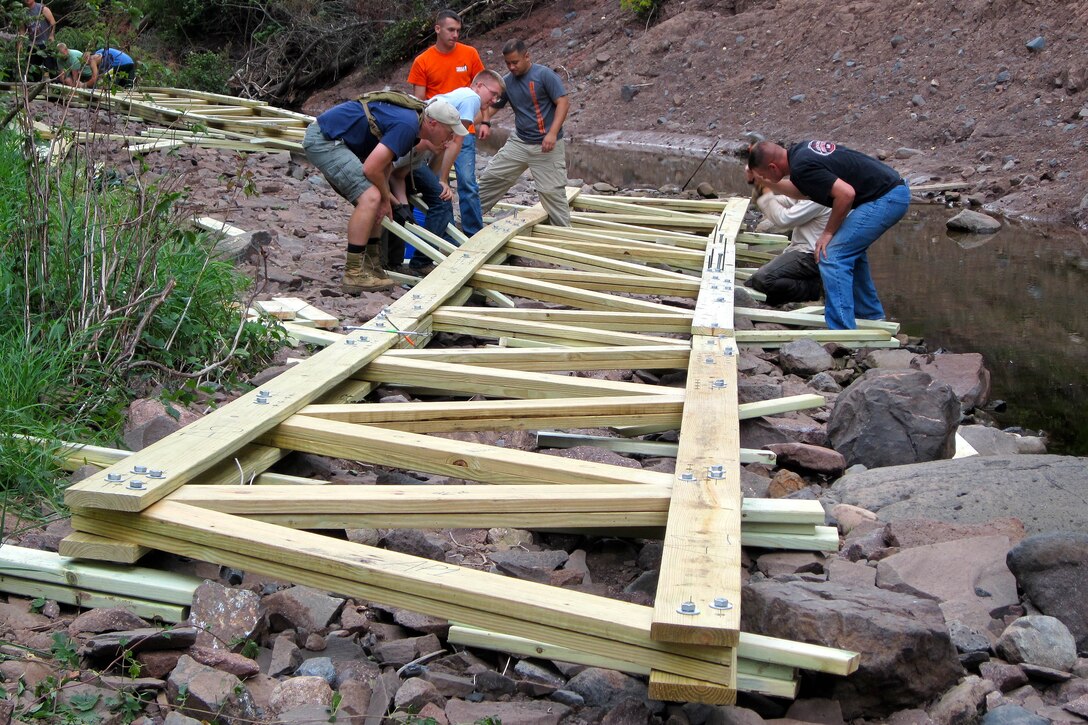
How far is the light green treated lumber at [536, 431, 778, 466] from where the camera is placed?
446 cm

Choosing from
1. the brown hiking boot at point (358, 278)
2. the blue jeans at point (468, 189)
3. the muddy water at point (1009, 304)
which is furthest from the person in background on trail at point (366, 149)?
the muddy water at point (1009, 304)

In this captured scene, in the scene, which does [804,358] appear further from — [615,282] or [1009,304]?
[1009,304]

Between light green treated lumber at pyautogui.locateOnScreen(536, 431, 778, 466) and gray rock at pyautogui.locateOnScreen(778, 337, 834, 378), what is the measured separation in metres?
2.28

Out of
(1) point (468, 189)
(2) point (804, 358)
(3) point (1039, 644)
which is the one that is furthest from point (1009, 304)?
(3) point (1039, 644)

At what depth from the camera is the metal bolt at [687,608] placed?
8.23ft

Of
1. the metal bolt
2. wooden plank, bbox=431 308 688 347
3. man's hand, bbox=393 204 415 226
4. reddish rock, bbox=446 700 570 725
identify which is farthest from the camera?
man's hand, bbox=393 204 415 226

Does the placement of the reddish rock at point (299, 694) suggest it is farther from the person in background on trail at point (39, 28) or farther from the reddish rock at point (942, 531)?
the person in background on trail at point (39, 28)

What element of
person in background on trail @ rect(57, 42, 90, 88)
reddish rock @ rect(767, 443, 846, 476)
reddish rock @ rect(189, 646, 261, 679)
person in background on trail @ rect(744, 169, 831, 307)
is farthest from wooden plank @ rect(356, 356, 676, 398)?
person in background on trail @ rect(744, 169, 831, 307)

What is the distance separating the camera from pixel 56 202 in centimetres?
543

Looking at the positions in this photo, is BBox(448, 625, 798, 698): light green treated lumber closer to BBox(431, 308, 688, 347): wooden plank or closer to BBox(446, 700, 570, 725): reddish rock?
BBox(446, 700, 570, 725): reddish rock

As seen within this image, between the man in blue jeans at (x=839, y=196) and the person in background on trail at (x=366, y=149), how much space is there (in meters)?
2.06

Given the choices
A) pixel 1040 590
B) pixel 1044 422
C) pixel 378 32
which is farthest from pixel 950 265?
pixel 378 32

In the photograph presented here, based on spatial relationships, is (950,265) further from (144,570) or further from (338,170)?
(144,570)

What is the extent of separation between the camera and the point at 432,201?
787cm
